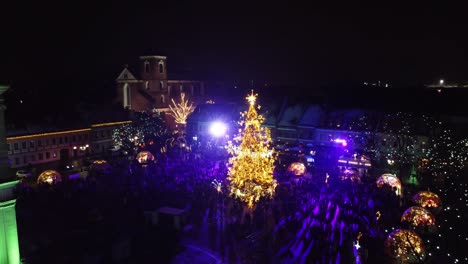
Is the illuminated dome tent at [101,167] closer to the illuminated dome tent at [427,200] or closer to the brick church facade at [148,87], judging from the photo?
the illuminated dome tent at [427,200]

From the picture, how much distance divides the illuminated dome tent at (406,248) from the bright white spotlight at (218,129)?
31.0 meters

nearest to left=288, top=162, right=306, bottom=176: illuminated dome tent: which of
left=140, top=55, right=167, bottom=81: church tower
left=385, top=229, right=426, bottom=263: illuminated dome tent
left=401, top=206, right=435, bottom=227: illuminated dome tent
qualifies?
left=401, top=206, right=435, bottom=227: illuminated dome tent

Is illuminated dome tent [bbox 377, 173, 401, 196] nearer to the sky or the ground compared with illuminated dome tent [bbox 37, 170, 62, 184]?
nearer to the sky

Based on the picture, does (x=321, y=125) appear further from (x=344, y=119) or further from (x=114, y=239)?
(x=114, y=239)

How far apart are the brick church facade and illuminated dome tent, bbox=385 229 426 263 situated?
44.3 metres

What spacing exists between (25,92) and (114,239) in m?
44.6

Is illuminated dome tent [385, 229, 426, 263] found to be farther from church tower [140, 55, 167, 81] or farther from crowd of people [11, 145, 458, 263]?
church tower [140, 55, 167, 81]

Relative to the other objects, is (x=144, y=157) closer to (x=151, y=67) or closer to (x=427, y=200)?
(x=427, y=200)

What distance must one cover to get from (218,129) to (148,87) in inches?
689

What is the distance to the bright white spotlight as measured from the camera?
44638 millimetres

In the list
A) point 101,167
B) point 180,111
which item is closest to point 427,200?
point 101,167

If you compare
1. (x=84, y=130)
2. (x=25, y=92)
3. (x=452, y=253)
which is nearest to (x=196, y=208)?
(x=452, y=253)

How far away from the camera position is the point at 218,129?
45281mm

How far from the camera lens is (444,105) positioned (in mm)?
37406
